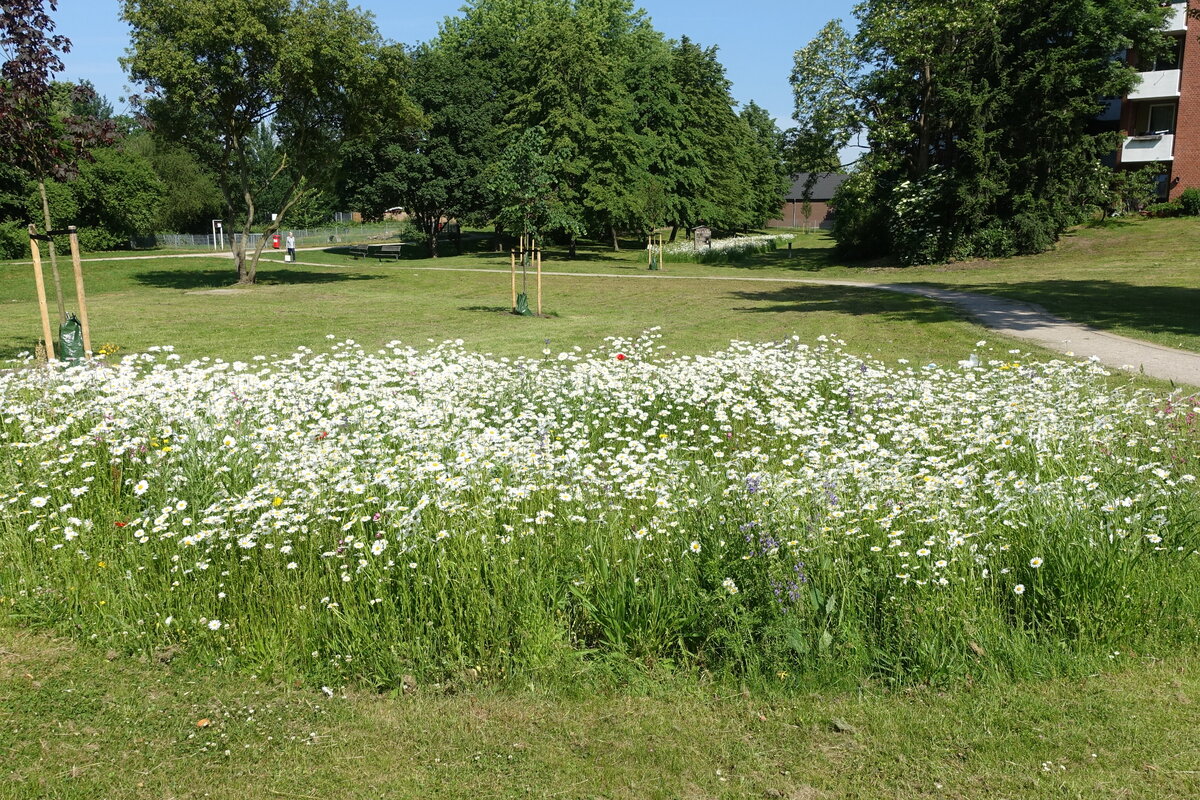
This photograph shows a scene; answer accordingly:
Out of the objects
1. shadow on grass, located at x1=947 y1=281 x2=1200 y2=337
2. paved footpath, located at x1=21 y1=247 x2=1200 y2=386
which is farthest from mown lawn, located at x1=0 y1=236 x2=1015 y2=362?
shadow on grass, located at x1=947 y1=281 x2=1200 y2=337

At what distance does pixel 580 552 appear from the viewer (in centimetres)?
488

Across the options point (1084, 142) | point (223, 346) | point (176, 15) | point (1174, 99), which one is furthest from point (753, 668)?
point (1174, 99)

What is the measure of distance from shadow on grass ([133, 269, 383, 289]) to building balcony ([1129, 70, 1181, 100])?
114 feet

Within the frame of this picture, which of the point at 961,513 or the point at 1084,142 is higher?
the point at 1084,142

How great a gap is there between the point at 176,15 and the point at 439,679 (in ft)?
94.3

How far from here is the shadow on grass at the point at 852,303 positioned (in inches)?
773

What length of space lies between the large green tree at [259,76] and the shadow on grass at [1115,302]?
19862 mm

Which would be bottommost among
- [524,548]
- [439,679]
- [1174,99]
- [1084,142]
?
[439,679]

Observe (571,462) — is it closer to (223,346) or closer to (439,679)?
(439,679)

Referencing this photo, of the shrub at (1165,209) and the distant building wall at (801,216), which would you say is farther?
the distant building wall at (801,216)

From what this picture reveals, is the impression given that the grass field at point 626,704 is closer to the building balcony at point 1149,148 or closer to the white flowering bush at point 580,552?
the white flowering bush at point 580,552

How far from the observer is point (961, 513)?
533 cm

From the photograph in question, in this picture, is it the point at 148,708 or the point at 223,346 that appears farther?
the point at 223,346

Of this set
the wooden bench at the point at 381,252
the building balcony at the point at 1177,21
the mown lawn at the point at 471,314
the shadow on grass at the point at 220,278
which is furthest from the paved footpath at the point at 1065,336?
the wooden bench at the point at 381,252
